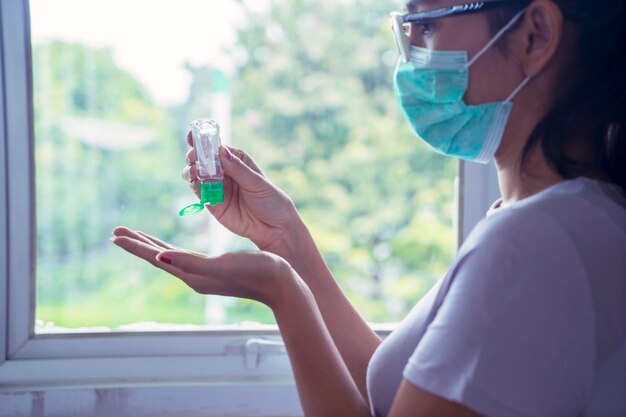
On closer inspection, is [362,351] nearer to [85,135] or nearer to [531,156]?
[531,156]

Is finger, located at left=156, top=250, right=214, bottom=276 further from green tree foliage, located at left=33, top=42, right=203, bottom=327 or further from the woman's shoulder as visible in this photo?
green tree foliage, located at left=33, top=42, right=203, bottom=327

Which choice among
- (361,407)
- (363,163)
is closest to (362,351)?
(361,407)

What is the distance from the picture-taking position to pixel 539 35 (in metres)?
Answer: 0.91

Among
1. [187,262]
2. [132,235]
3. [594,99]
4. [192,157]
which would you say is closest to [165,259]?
[187,262]

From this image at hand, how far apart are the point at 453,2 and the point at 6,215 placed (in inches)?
37.3

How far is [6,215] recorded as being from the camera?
4.60 feet

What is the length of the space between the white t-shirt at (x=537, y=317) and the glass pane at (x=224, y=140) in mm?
731

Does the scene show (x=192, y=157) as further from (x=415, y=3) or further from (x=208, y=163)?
(x=415, y=3)

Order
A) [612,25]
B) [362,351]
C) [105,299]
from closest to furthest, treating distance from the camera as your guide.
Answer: [612,25], [362,351], [105,299]

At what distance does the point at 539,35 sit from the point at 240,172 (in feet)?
1.62

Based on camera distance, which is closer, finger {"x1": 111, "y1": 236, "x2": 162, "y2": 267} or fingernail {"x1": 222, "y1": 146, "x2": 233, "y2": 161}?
finger {"x1": 111, "y1": 236, "x2": 162, "y2": 267}

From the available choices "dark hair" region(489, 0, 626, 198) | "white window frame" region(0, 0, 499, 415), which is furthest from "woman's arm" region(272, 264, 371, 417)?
"white window frame" region(0, 0, 499, 415)

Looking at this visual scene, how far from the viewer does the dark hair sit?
89cm

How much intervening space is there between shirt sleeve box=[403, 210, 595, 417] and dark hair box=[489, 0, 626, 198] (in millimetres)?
147
